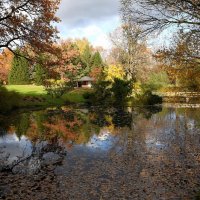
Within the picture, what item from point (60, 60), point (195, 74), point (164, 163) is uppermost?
point (60, 60)

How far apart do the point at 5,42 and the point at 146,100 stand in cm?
2771

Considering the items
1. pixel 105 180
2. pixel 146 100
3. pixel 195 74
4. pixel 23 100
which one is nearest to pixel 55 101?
pixel 23 100

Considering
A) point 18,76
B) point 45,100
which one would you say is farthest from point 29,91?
point 18,76

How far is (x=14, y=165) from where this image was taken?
482 inches

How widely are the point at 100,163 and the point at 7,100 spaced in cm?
2316

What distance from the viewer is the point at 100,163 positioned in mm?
12523

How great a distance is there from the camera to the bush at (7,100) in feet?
107

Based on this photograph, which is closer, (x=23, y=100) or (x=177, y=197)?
(x=177, y=197)

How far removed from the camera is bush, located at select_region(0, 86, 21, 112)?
3272cm

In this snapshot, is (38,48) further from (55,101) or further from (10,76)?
(10,76)

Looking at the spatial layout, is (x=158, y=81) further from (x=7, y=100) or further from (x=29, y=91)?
(x=7, y=100)

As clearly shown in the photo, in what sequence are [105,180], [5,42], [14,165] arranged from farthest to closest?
1. [5,42]
2. [14,165]
3. [105,180]

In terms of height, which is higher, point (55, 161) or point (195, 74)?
point (195, 74)

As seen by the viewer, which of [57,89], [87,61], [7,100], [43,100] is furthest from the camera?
[87,61]
